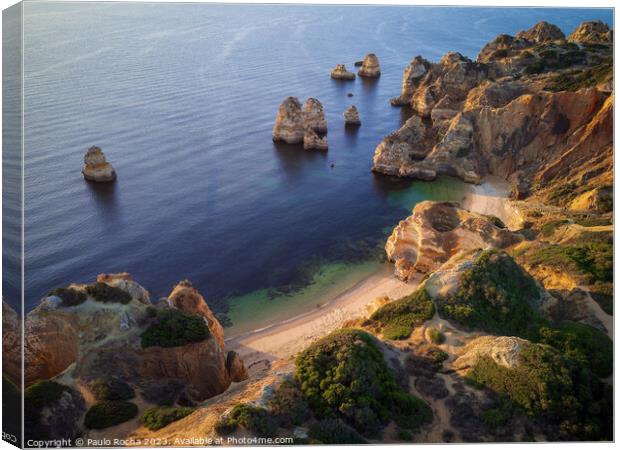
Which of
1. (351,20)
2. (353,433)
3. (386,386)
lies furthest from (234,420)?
(351,20)

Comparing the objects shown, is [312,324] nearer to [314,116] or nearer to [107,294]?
[107,294]

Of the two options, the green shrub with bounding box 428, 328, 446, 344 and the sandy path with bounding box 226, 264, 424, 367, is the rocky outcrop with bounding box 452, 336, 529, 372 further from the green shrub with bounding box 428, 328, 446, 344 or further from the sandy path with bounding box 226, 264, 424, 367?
the sandy path with bounding box 226, 264, 424, 367

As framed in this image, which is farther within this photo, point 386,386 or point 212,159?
point 212,159

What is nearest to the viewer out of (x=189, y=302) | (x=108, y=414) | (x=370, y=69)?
(x=108, y=414)

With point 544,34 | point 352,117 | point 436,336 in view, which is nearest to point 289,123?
point 352,117

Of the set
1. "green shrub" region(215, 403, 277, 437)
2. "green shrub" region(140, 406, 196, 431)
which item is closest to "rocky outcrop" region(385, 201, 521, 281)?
"green shrub" region(215, 403, 277, 437)

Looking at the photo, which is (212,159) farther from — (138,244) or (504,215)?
(504,215)
